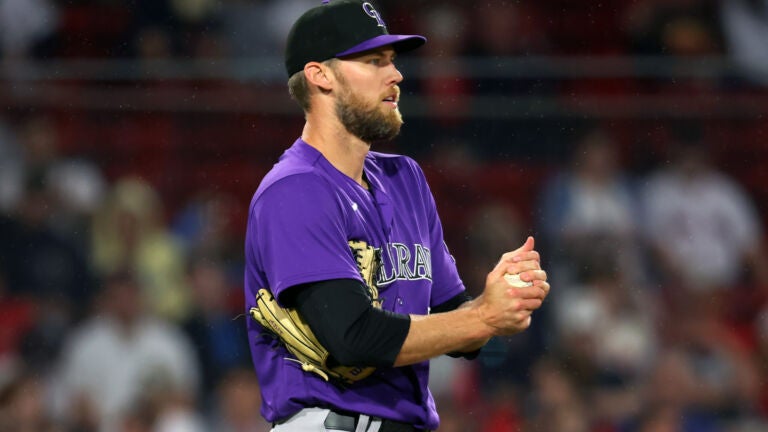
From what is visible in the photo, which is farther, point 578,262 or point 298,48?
point 578,262

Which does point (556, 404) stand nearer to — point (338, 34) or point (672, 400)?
point (672, 400)

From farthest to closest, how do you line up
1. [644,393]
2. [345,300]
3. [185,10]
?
[185,10], [644,393], [345,300]

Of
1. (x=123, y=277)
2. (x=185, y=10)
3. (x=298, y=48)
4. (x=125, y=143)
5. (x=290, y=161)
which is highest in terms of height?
(x=298, y=48)

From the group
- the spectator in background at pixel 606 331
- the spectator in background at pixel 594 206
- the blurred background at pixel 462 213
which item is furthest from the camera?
the spectator in background at pixel 594 206

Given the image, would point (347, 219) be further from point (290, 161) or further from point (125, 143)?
point (125, 143)

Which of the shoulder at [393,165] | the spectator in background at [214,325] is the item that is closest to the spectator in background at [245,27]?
the spectator in background at [214,325]

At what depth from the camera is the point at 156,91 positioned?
7344 millimetres

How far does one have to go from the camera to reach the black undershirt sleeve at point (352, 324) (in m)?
2.74

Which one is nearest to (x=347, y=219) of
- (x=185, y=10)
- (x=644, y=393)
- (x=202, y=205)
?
(x=644, y=393)

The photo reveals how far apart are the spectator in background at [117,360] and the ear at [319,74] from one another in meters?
3.93

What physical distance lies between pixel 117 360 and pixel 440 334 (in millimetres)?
4411

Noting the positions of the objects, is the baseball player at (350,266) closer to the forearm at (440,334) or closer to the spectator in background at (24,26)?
the forearm at (440,334)

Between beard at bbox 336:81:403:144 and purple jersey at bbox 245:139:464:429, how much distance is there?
12 cm

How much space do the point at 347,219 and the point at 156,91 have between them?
4.64 metres
